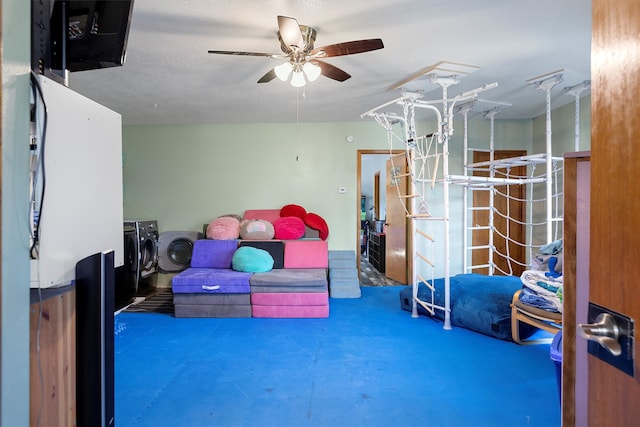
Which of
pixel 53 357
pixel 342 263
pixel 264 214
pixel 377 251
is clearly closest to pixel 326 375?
pixel 53 357

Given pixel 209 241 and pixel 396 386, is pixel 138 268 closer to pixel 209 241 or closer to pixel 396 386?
pixel 209 241

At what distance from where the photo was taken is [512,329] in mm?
2914

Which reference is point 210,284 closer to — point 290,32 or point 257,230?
point 257,230

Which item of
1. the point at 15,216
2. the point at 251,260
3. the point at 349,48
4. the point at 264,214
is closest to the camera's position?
the point at 15,216

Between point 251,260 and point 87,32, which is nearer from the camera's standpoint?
point 87,32

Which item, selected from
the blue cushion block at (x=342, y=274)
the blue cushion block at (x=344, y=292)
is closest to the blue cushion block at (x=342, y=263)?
the blue cushion block at (x=342, y=274)

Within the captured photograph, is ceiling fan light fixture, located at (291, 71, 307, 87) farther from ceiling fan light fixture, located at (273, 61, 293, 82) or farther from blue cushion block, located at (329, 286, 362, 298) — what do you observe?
blue cushion block, located at (329, 286, 362, 298)

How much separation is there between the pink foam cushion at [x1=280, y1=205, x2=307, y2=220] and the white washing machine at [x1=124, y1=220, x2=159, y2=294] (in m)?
2.09

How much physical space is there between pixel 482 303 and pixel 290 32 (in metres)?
3.06

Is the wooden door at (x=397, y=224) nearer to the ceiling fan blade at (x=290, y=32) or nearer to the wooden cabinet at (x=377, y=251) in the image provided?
the wooden cabinet at (x=377, y=251)

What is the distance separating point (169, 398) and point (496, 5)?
3.57m

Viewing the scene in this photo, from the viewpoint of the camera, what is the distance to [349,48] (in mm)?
2254

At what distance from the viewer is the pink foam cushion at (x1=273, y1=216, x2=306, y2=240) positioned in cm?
467

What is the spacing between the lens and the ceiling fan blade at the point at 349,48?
7.07 feet
